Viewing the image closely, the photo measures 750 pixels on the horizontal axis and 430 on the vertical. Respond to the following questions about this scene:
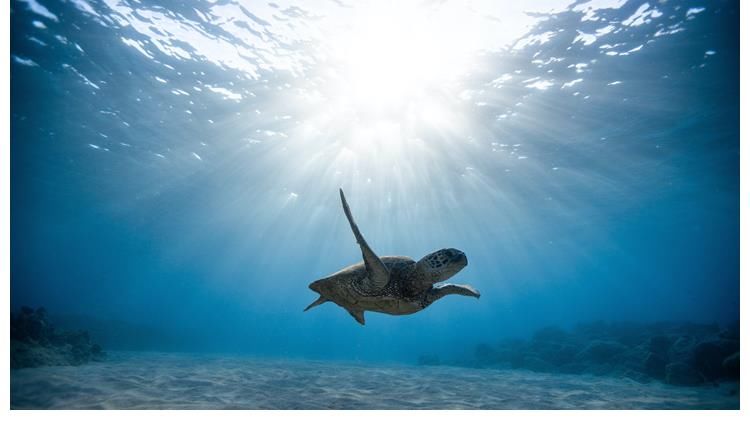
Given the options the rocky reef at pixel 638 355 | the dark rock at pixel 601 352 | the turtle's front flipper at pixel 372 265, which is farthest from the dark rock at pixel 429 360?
the turtle's front flipper at pixel 372 265

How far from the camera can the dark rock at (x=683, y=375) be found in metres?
8.85

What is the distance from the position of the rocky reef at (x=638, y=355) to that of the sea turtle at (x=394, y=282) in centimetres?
898

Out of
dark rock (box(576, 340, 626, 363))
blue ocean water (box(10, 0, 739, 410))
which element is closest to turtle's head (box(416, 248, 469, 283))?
blue ocean water (box(10, 0, 739, 410))

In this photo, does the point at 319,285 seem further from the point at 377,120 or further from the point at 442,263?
the point at 377,120

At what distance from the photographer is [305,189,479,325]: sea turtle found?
4.24 metres

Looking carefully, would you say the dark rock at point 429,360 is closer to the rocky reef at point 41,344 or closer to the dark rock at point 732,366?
the dark rock at point 732,366

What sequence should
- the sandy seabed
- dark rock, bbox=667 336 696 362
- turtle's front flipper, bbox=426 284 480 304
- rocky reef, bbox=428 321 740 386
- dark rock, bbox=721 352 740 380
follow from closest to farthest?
1. the sandy seabed
2. turtle's front flipper, bbox=426 284 480 304
3. dark rock, bbox=721 352 740 380
4. rocky reef, bbox=428 321 740 386
5. dark rock, bbox=667 336 696 362

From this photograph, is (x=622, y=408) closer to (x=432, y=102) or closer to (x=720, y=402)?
(x=720, y=402)

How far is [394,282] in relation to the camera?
4980 millimetres

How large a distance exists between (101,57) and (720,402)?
21.6 meters

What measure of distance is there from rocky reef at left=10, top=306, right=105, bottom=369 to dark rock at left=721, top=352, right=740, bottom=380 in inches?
717

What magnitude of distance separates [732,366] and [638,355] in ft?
17.9

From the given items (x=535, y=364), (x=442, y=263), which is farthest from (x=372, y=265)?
(x=535, y=364)

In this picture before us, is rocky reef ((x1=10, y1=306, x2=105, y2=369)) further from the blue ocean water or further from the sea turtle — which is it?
the blue ocean water
